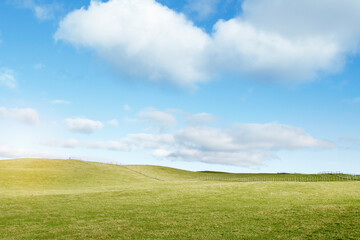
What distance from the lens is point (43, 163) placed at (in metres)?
80.0

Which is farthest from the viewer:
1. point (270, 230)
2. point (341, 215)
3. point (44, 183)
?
point (44, 183)

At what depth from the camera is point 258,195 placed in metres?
28.4

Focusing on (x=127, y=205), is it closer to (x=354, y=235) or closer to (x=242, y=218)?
(x=242, y=218)

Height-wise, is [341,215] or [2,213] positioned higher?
[341,215]

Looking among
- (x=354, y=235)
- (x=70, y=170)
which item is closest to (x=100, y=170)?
(x=70, y=170)

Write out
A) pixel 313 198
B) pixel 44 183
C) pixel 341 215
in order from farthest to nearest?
pixel 44 183 → pixel 313 198 → pixel 341 215

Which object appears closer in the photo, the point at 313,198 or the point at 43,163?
the point at 313,198

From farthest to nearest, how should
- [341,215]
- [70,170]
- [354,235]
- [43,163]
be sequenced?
[43,163]
[70,170]
[341,215]
[354,235]

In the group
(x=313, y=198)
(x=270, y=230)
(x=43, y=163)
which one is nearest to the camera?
(x=270, y=230)

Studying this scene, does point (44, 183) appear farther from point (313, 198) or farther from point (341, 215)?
point (341, 215)

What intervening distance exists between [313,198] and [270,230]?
1305cm

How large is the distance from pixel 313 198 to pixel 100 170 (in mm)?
56644

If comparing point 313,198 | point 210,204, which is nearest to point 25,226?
point 210,204

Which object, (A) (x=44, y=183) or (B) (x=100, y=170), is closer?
(A) (x=44, y=183)
